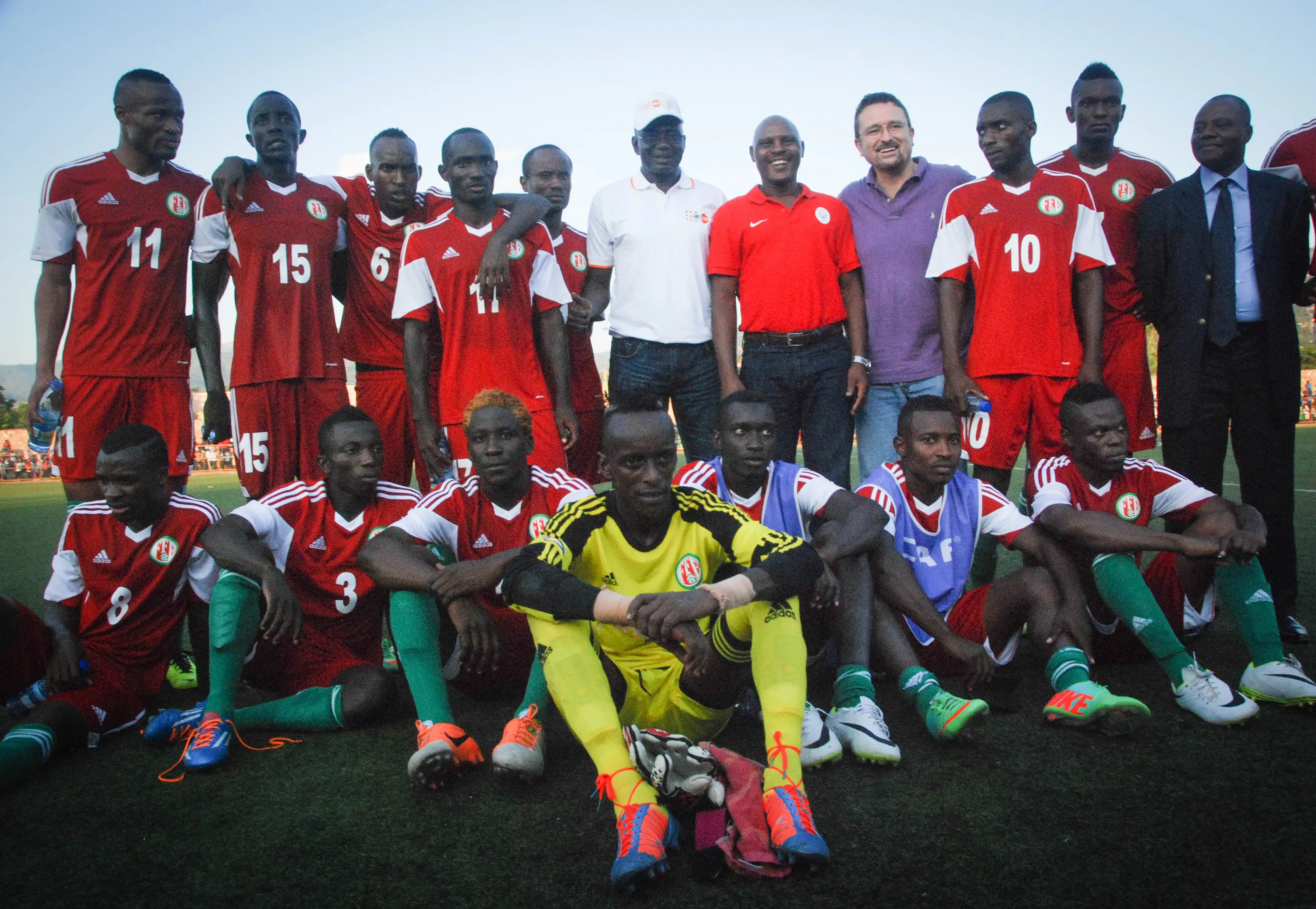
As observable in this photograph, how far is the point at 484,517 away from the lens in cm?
363

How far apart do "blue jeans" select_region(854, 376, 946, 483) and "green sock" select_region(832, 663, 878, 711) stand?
1.51 meters

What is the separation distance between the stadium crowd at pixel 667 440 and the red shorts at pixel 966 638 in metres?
0.03

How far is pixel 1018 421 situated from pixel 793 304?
127 cm

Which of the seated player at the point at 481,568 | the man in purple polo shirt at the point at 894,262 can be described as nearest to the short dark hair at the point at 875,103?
the man in purple polo shirt at the point at 894,262

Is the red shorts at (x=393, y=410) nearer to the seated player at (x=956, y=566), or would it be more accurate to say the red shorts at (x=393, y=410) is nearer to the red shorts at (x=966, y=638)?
the seated player at (x=956, y=566)

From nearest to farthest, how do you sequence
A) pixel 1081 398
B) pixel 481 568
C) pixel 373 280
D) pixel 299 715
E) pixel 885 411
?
1. pixel 481 568
2. pixel 299 715
3. pixel 1081 398
4. pixel 885 411
5. pixel 373 280

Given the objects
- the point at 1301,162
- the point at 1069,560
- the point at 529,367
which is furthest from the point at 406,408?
the point at 1301,162

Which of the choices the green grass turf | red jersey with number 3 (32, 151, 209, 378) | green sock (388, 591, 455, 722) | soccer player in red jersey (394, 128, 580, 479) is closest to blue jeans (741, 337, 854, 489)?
soccer player in red jersey (394, 128, 580, 479)

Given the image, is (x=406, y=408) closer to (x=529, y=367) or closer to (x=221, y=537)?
(x=529, y=367)

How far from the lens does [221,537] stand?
136 inches

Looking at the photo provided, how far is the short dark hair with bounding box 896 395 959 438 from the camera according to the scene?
3.76m

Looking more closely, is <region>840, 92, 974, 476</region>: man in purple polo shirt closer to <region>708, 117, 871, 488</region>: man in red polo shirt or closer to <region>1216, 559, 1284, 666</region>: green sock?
<region>708, 117, 871, 488</region>: man in red polo shirt

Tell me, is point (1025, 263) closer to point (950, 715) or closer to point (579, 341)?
point (950, 715)

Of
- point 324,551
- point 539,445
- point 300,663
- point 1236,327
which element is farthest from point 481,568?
point 1236,327
